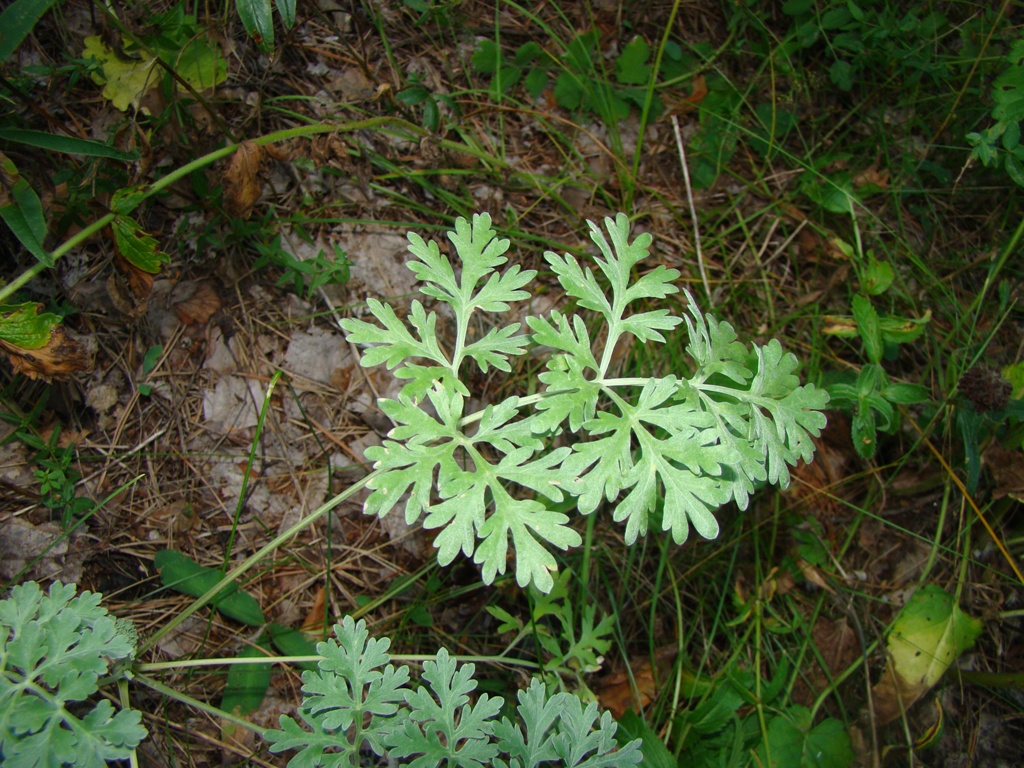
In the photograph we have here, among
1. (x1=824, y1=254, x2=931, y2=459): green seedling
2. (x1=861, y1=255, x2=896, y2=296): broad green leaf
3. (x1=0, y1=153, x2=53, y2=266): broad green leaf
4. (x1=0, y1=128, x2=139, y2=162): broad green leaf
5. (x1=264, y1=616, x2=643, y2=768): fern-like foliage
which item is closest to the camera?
(x1=264, y1=616, x2=643, y2=768): fern-like foliage

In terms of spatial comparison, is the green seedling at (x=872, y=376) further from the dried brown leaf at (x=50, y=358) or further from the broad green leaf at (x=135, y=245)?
the dried brown leaf at (x=50, y=358)

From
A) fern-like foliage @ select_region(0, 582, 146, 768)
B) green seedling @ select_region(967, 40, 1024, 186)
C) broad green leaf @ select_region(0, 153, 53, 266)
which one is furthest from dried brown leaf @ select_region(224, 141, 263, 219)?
green seedling @ select_region(967, 40, 1024, 186)

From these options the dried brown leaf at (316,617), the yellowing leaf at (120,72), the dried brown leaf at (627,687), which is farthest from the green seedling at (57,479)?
the dried brown leaf at (627,687)

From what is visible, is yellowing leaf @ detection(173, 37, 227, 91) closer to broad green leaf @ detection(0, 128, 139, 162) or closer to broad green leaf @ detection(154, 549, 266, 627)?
broad green leaf @ detection(0, 128, 139, 162)

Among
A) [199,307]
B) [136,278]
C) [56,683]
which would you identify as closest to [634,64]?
[199,307]

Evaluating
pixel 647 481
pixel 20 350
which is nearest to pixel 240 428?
pixel 20 350

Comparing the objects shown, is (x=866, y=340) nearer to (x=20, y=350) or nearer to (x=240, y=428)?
(x=240, y=428)

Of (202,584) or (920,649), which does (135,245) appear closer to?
(202,584)
